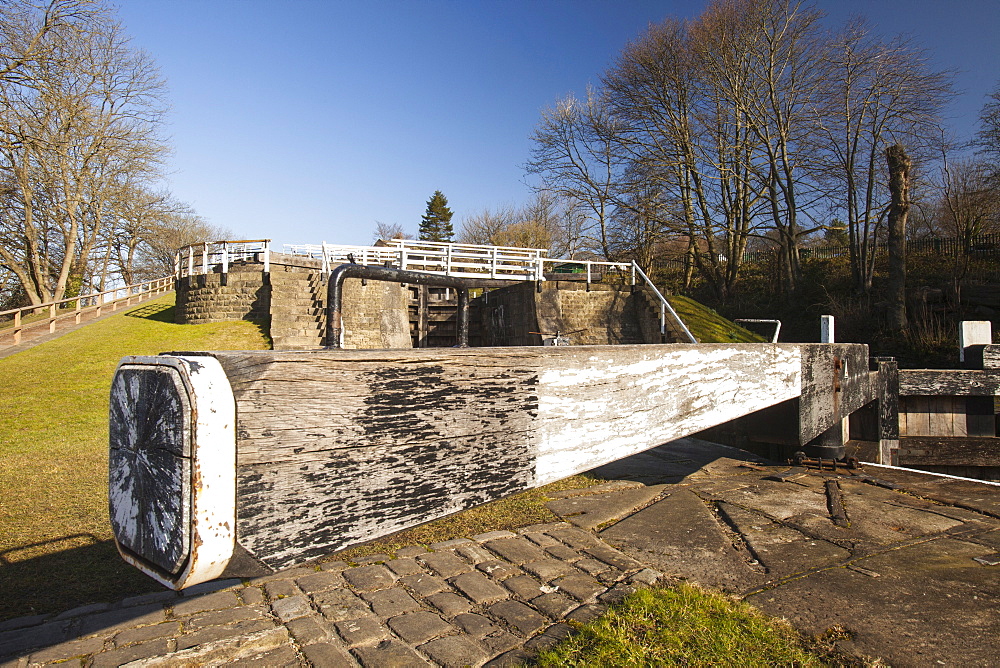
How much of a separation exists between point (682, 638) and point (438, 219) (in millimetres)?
58401

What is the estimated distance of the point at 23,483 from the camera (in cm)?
561

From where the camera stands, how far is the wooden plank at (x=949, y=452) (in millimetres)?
6539

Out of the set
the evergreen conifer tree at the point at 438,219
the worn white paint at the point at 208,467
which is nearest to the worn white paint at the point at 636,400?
the worn white paint at the point at 208,467

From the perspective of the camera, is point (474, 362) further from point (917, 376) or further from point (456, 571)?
point (917, 376)

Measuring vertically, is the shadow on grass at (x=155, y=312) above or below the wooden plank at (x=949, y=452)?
above

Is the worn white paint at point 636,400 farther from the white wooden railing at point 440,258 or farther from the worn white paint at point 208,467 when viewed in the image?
the white wooden railing at point 440,258

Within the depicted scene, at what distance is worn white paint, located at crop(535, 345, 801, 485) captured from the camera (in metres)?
1.39

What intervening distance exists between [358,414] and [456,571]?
8.29 ft

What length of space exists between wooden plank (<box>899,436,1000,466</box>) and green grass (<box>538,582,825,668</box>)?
5.56 m

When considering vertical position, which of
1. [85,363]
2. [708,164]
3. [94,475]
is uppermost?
[708,164]

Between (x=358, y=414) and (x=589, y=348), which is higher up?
(x=589, y=348)

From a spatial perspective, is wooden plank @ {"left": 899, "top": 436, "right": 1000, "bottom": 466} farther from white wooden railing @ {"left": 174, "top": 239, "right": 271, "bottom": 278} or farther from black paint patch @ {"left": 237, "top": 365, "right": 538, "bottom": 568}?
white wooden railing @ {"left": 174, "top": 239, "right": 271, "bottom": 278}

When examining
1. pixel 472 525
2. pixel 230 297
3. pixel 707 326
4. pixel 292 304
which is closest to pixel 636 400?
pixel 472 525

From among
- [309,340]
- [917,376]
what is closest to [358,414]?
[917,376]
